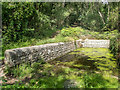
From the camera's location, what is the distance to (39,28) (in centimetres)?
920

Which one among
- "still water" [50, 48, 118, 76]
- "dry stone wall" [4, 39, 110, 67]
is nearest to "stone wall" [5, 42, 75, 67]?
"dry stone wall" [4, 39, 110, 67]

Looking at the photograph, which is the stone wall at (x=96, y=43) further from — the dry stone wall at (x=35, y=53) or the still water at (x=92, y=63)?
the still water at (x=92, y=63)

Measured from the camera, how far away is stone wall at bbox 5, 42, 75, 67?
12.0ft

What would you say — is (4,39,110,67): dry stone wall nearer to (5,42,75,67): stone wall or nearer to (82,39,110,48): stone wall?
(5,42,75,67): stone wall

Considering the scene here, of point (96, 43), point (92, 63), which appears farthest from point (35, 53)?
point (96, 43)

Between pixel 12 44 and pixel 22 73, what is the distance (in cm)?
345

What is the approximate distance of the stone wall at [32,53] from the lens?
365 cm

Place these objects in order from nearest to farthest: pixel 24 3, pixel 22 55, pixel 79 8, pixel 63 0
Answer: pixel 22 55, pixel 24 3, pixel 63 0, pixel 79 8

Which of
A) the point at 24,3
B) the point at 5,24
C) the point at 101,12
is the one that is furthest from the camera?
the point at 101,12

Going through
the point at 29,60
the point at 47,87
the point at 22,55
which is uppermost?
the point at 22,55

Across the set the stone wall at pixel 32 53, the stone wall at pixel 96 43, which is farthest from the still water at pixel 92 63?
the stone wall at pixel 96 43

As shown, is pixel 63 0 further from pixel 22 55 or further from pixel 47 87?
pixel 47 87

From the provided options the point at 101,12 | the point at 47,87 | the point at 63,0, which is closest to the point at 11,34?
the point at 47,87

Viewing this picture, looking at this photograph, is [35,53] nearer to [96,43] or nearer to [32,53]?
[32,53]
